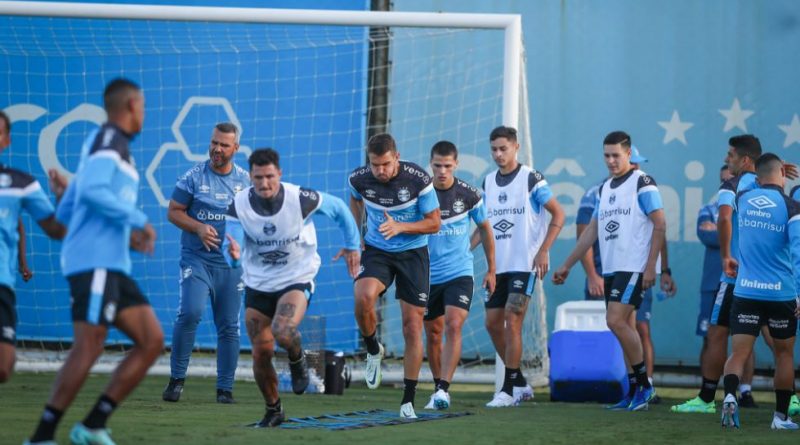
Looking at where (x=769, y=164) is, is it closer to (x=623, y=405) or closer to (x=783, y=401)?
(x=783, y=401)

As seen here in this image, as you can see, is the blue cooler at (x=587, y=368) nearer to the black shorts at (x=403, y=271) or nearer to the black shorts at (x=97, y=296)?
the black shorts at (x=403, y=271)

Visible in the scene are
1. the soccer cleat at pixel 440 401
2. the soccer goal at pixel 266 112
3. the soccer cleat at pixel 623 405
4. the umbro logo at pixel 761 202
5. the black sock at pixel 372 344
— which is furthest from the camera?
the soccer goal at pixel 266 112

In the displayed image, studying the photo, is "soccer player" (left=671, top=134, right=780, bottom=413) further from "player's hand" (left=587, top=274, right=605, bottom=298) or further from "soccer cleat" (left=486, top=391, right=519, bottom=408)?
"player's hand" (left=587, top=274, right=605, bottom=298)

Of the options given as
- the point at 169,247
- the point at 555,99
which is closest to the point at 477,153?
the point at 555,99

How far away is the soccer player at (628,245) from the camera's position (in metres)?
11.0

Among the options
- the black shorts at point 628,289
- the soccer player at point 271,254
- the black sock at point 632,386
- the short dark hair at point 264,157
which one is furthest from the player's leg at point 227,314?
the black sock at point 632,386

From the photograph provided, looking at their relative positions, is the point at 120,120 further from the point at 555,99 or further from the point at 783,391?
the point at 555,99

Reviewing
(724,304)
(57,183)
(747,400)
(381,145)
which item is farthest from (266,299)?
(747,400)

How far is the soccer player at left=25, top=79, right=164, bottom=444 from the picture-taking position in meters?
6.39

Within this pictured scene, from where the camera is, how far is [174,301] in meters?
14.5

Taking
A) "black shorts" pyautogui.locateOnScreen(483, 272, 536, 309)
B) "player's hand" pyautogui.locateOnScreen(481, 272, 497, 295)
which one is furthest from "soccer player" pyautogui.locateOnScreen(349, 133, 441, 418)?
"black shorts" pyautogui.locateOnScreen(483, 272, 536, 309)

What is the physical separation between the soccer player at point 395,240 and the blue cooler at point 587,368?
8.73ft

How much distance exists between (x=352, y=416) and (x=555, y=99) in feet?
19.6

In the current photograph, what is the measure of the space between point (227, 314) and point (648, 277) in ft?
12.0
